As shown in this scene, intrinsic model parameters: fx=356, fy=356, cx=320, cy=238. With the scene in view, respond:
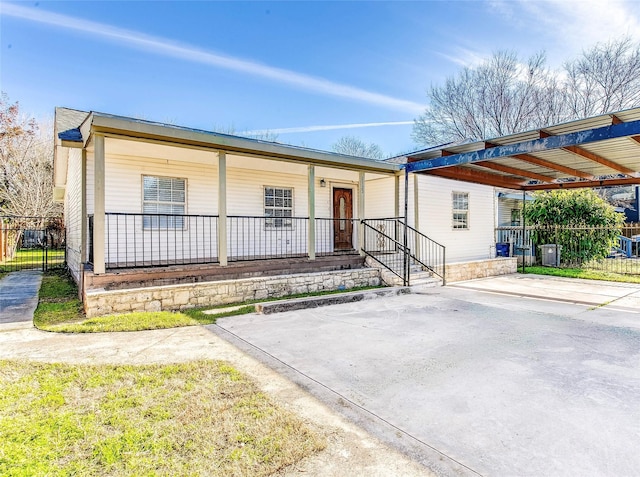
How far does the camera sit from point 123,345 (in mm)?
4484

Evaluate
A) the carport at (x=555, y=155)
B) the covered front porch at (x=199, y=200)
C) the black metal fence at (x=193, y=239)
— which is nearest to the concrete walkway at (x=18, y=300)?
the covered front porch at (x=199, y=200)

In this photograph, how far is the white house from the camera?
22.1 feet

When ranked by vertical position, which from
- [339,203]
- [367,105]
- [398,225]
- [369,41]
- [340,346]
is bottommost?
[340,346]

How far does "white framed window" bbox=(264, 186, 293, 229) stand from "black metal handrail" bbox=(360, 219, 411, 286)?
7.65 ft

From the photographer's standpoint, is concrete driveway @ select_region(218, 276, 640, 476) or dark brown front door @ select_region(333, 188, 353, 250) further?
dark brown front door @ select_region(333, 188, 353, 250)

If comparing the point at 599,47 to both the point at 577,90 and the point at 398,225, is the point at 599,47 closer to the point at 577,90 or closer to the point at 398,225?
the point at 577,90

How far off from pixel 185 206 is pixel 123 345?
4.97 meters

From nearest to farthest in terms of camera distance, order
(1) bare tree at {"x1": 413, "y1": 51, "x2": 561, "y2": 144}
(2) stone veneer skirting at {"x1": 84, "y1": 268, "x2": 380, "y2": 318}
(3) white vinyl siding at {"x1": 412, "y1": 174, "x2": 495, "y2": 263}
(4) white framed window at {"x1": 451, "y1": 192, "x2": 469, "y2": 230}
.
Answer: (2) stone veneer skirting at {"x1": 84, "y1": 268, "x2": 380, "y2": 318} < (3) white vinyl siding at {"x1": 412, "y1": 174, "x2": 495, "y2": 263} < (4) white framed window at {"x1": 451, "y1": 192, "x2": 469, "y2": 230} < (1) bare tree at {"x1": 413, "y1": 51, "x2": 561, "y2": 144}

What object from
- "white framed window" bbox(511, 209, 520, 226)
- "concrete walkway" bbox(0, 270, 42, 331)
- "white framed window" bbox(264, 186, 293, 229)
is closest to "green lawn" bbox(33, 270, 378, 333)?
"concrete walkway" bbox(0, 270, 42, 331)

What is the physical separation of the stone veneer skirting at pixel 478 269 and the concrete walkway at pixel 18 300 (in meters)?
9.62

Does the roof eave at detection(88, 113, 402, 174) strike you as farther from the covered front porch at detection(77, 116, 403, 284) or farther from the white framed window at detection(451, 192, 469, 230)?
the white framed window at detection(451, 192, 469, 230)

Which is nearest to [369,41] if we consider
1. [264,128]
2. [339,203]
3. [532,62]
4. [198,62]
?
[339,203]

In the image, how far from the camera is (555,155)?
7.73 metres

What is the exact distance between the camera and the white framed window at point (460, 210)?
12.4 m
